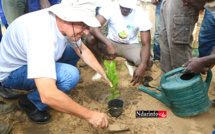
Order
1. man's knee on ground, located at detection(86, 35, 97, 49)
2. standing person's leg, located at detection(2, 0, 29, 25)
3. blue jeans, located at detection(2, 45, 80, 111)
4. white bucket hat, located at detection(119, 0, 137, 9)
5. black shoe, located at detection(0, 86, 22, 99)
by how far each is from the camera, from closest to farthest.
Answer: blue jeans, located at detection(2, 45, 80, 111) < black shoe, located at detection(0, 86, 22, 99) < standing person's leg, located at detection(2, 0, 29, 25) < white bucket hat, located at detection(119, 0, 137, 9) < man's knee on ground, located at detection(86, 35, 97, 49)

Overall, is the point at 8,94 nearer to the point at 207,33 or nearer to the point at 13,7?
the point at 13,7

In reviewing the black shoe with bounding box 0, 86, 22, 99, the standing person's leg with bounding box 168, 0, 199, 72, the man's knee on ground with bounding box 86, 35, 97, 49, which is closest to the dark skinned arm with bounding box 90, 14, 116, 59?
the man's knee on ground with bounding box 86, 35, 97, 49

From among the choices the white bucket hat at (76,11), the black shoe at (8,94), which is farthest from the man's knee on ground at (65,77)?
the black shoe at (8,94)

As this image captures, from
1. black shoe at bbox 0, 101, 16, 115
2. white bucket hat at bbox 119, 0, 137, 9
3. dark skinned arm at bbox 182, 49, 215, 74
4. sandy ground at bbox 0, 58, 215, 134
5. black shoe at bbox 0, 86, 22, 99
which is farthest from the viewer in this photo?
white bucket hat at bbox 119, 0, 137, 9

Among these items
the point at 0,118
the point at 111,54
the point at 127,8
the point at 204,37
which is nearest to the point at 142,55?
the point at 111,54

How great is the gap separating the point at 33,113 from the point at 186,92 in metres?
1.79

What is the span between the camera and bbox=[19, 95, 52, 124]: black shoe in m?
1.99

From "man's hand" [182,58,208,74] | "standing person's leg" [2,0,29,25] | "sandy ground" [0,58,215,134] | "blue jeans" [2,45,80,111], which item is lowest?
"sandy ground" [0,58,215,134]

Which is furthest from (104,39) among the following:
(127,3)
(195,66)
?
(195,66)

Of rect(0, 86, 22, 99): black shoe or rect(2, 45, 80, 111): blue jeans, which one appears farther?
rect(0, 86, 22, 99): black shoe

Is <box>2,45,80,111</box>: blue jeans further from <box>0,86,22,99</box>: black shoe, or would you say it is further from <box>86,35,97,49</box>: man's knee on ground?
<box>86,35,97,49</box>: man's knee on ground

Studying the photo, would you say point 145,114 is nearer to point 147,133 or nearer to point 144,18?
point 147,133

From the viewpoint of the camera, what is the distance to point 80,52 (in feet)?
7.04

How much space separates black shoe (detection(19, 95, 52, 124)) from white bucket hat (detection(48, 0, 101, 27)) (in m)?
1.21
